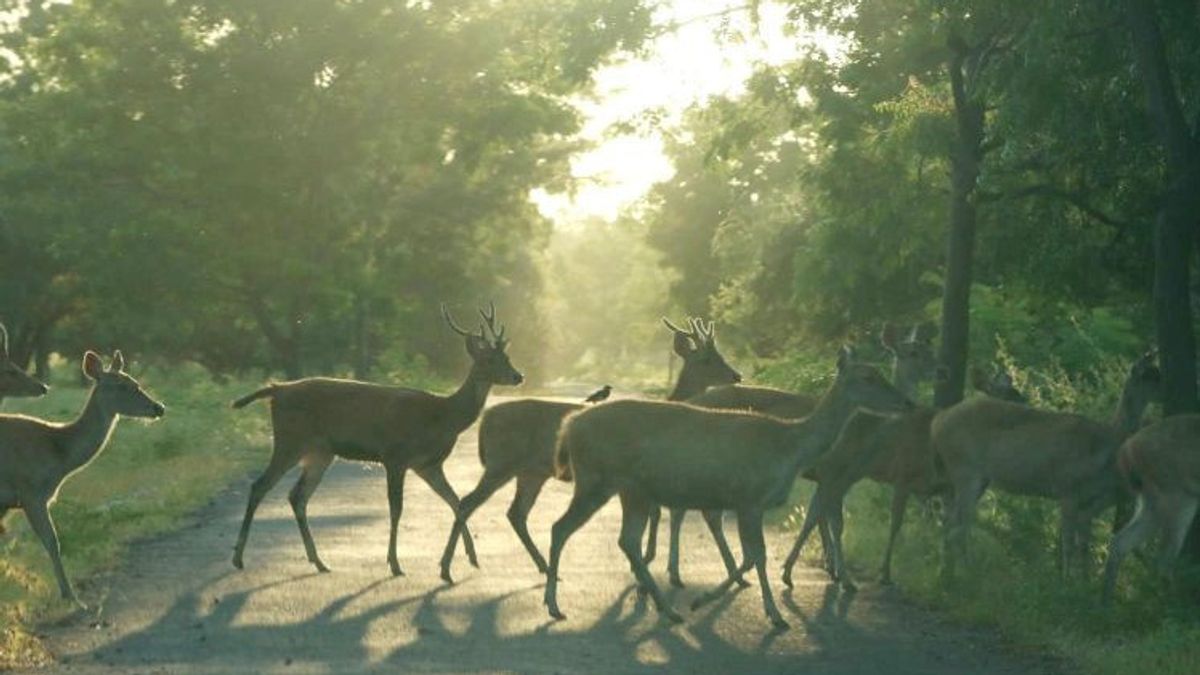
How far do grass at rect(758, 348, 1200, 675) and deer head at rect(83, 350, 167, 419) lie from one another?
592cm

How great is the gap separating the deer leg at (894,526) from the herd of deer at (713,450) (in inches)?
0.7

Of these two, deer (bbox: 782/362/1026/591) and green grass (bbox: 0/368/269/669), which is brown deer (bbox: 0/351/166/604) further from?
deer (bbox: 782/362/1026/591)

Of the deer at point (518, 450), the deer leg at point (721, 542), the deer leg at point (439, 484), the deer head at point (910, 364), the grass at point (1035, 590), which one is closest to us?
the grass at point (1035, 590)

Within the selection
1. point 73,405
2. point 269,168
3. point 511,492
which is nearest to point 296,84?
point 269,168

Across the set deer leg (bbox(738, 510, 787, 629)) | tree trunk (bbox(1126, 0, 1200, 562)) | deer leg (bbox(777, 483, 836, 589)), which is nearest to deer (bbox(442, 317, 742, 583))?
deer leg (bbox(777, 483, 836, 589))

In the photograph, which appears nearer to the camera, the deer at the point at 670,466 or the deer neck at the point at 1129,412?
the deer at the point at 670,466

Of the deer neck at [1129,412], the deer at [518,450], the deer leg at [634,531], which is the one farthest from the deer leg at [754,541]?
the deer neck at [1129,412]

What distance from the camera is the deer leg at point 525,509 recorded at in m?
17.1

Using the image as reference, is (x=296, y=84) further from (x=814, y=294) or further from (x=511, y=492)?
(x=511, y=492)

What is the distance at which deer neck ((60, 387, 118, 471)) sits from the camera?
16266 millimetres

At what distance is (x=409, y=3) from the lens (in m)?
47.9

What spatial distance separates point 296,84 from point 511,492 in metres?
21.4

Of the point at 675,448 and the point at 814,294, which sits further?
the point at 814,294

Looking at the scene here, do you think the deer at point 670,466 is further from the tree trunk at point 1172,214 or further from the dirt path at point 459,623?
the tree trunk at point 1172,214
